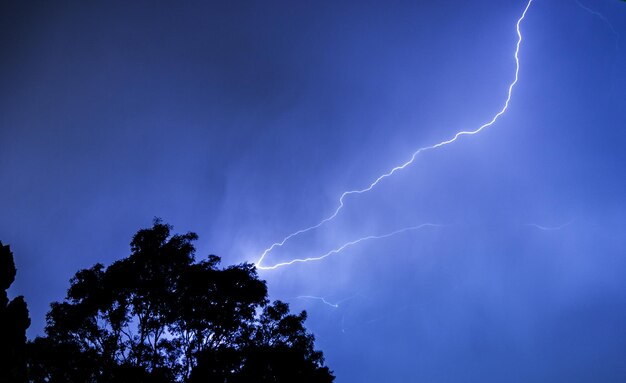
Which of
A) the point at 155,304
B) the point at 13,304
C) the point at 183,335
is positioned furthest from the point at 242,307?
the point at 13,304

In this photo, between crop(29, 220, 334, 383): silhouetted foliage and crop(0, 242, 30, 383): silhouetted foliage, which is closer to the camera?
crop(0, 242, 30, 383): silhouetted foliage

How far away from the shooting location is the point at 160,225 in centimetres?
1371

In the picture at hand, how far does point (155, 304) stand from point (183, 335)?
5.57 feet

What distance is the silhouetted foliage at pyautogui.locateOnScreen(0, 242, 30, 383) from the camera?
666cm

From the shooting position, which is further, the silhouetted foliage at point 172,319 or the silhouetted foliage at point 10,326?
the silhouetted foliage at point 172,319

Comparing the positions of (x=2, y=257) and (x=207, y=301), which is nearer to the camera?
(x=2, y=257)

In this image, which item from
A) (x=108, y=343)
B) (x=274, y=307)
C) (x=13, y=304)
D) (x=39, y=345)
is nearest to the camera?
(x=13, y=304)

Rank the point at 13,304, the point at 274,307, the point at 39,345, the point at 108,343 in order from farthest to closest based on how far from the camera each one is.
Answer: the point at 274,307, the point at 108,343, the point at 39,345, the point at 13,304

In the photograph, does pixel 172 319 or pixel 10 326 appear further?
pixel 172 319

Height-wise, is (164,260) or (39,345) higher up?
(164,260)

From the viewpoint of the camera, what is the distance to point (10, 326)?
325 inches

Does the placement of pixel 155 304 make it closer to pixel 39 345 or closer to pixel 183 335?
pixel 183 335

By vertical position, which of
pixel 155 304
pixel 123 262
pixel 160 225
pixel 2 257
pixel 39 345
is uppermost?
pixel 160 225

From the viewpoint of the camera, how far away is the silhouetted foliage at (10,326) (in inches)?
262
